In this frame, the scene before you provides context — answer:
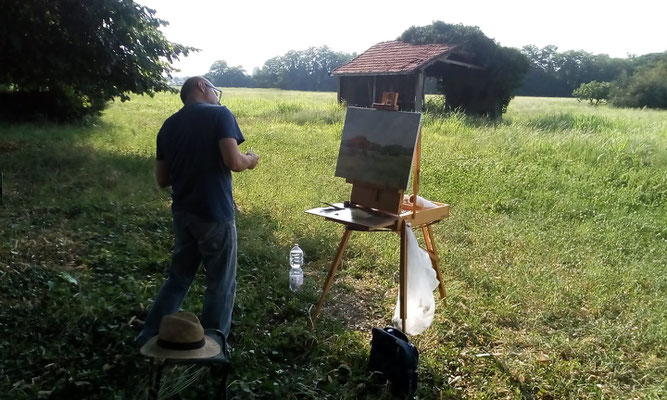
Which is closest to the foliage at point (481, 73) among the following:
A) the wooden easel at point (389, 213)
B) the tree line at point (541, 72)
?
the wooden easel at point (389, 213)

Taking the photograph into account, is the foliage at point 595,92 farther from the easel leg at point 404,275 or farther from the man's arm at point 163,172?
the man's arm at point 163,172

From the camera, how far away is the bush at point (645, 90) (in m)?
36.4

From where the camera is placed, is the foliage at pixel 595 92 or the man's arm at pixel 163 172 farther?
the foliage at pixel 595 92

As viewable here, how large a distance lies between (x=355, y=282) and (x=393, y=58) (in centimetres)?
1519

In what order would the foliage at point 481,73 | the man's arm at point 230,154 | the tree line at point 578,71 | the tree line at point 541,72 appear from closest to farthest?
the man's arm at point 230,154, the foliage at point 481,73, the tree line at point 578,71, the tree line at point 541,72

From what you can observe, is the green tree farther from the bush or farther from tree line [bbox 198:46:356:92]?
tree line [bbox 198:46:356:92]

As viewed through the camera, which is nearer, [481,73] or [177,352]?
[177,352]

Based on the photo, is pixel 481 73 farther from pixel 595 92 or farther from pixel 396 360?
pixel 595 92

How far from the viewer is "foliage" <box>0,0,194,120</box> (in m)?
8.60

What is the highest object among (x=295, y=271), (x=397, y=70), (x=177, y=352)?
(x=397, y=70)

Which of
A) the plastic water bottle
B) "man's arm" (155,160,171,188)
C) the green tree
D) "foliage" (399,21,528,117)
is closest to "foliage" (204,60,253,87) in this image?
the green tree

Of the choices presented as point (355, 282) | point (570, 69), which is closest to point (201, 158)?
point (355, 282)

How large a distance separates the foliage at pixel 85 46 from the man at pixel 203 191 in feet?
22.5

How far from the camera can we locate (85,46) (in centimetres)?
912
